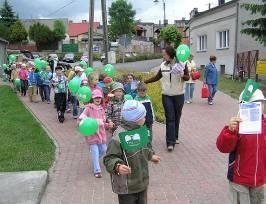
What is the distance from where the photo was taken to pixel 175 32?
62.7 meters

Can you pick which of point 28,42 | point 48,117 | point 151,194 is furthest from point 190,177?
point 28,42

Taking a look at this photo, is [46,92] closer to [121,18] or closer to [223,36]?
[223,36]

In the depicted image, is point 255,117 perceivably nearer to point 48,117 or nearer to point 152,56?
point 48,117

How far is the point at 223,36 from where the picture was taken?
117 feet

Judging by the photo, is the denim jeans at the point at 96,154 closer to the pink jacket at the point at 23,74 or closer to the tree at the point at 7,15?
the pink jacket at the point at 23,74

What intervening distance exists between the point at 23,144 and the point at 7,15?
81.5 meters

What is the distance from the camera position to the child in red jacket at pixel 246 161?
14.4 ft

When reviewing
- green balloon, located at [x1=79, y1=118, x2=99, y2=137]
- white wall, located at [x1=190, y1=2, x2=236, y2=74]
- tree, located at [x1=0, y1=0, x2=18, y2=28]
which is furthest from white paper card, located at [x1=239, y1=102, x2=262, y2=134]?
tree, located at [x1=0, y1=0, x2=18, y2=28]

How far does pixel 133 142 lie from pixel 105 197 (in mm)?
2344

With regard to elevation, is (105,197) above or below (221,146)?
below

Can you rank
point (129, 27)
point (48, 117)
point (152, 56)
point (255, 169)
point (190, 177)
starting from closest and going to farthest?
point (255, 169), point (190, 177), point (48, 117), point (152, 56), point (129, 27)

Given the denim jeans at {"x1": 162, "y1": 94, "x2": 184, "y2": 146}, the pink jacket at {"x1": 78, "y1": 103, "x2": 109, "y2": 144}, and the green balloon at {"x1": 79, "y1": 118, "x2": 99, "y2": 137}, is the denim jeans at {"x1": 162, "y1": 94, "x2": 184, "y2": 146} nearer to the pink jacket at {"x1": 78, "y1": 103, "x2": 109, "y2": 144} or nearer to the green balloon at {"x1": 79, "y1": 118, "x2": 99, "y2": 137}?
the pink jacket at {"x1": 78, "y1": 103, "x2": 109, "y2": 144}

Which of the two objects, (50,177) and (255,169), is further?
(50,177)

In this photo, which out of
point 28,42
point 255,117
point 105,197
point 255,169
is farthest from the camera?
point 28,42
